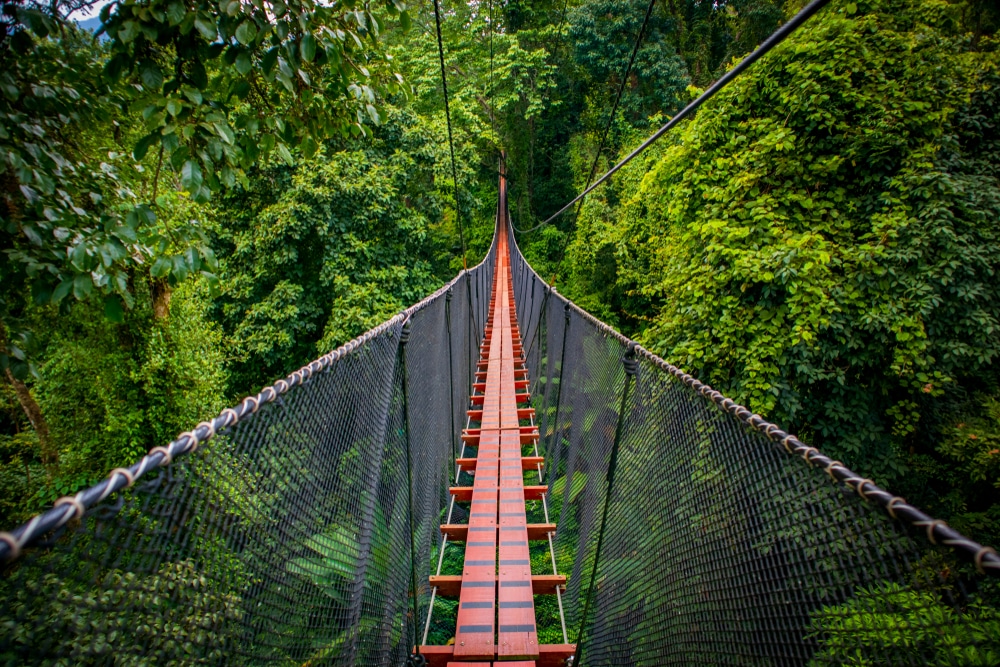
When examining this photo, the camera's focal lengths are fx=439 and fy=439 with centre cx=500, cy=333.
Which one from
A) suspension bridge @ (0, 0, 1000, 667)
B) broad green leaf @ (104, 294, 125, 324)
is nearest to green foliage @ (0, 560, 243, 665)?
suspension bridge @ (0, 0, 1000, 667)

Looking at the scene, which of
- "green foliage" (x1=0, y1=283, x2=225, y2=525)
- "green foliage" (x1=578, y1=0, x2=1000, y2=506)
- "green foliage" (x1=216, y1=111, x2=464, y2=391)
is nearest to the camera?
"green foliage" (x1=578, y1=0, x2=1000, y2=506)

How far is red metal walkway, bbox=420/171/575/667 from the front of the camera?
1708 mm

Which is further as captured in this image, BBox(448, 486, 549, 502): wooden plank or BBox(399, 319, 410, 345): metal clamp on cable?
BBox(448, 486, 549, 502): wooden plank

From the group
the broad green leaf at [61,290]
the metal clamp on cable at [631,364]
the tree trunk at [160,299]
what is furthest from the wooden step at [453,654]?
the tree trunk at [160,299]

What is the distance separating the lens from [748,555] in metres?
0.95

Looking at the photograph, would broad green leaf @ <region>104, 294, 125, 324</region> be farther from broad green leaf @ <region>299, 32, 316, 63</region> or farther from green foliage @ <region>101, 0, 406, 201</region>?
broad green leaf @ <region>299, 32, 316, 63</region>

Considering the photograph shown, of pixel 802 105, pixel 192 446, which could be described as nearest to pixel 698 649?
pixel 192 446

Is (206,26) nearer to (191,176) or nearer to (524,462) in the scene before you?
(191,176)

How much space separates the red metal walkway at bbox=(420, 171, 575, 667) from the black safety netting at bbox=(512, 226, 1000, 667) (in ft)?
0.97

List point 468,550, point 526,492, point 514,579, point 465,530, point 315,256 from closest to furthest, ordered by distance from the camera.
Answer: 1. point 514,579
2. point 468,550
3. point 465,530
4. point 526,492
5. point 315,256

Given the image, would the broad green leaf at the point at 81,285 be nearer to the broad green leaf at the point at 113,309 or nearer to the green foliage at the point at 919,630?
the broad green leaf at the point at 113,309

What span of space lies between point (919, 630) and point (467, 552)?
1.86m

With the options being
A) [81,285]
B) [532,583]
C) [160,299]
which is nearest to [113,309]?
[81,285]

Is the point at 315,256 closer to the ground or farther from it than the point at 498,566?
farther from it
